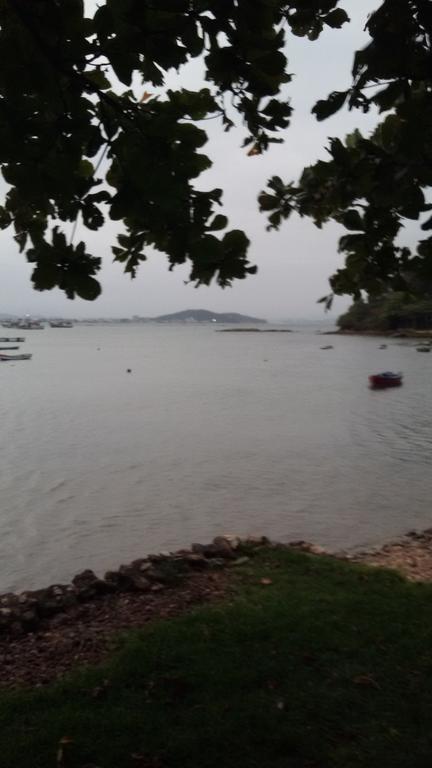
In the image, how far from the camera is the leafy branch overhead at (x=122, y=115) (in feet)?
8.64

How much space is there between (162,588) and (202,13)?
499 cm

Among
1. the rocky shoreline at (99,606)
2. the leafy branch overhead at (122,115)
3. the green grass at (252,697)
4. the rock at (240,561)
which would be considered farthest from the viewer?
the rock at (240,561)

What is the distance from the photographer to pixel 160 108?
9.73 ft

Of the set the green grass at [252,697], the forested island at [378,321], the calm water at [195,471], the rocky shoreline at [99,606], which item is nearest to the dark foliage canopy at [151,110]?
the green grass at [252,697]

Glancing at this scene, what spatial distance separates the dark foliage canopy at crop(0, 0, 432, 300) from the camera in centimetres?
264

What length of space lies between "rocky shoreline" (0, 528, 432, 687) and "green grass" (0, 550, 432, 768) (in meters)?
0.41

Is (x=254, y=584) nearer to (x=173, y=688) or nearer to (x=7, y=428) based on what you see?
(x=173, y=688)

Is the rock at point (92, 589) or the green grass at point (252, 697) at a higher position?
the green grass at point (252, 697)

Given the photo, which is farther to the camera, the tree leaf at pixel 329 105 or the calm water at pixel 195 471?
the calm water at pixel 195 471

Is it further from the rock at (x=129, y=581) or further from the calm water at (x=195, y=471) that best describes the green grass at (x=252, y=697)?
the calm water at (x=195, y=471)

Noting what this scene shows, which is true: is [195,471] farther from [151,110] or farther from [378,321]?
[378,321]

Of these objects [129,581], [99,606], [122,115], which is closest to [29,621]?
[99,606]

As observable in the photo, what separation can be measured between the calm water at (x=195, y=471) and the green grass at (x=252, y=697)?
17.7 ft

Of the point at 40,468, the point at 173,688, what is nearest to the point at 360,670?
the point at 173,688
